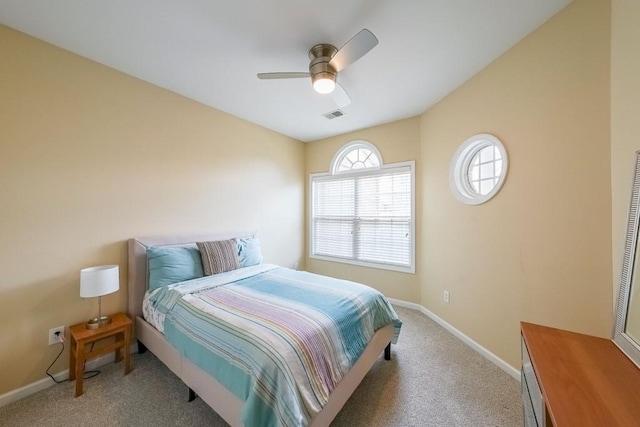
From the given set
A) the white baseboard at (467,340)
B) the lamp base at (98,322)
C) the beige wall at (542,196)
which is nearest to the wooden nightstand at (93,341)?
the lamp base at (98,322)

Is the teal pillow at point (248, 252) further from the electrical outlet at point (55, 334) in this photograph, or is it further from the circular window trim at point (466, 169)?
the circular window trim at point (466, 169)

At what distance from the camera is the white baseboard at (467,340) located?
6.21 ft

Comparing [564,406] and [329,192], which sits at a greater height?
[329,192]

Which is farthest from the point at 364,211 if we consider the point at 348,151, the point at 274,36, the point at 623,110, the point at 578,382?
the point at 578,382

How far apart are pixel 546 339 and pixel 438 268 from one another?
5.52 feet

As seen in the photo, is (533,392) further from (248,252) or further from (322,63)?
(248,252)

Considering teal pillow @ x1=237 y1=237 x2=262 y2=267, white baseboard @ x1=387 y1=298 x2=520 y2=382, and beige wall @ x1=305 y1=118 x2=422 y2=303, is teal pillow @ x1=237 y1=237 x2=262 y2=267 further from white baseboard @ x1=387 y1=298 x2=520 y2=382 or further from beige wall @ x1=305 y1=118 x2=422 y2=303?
white baseboard @ x1=387 y1=298 x2=520 y2=382

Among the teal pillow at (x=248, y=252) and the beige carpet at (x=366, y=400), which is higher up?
the teal pillow at (x=248, y=252)

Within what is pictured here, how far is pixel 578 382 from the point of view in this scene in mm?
876

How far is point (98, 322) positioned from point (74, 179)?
1.20 m

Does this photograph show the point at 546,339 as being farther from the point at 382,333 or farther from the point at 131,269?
the point at 131,269

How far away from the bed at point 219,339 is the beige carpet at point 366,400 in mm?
157

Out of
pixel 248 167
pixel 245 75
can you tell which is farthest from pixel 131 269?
pixel 245 75

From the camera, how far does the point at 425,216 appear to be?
10.0 ft
